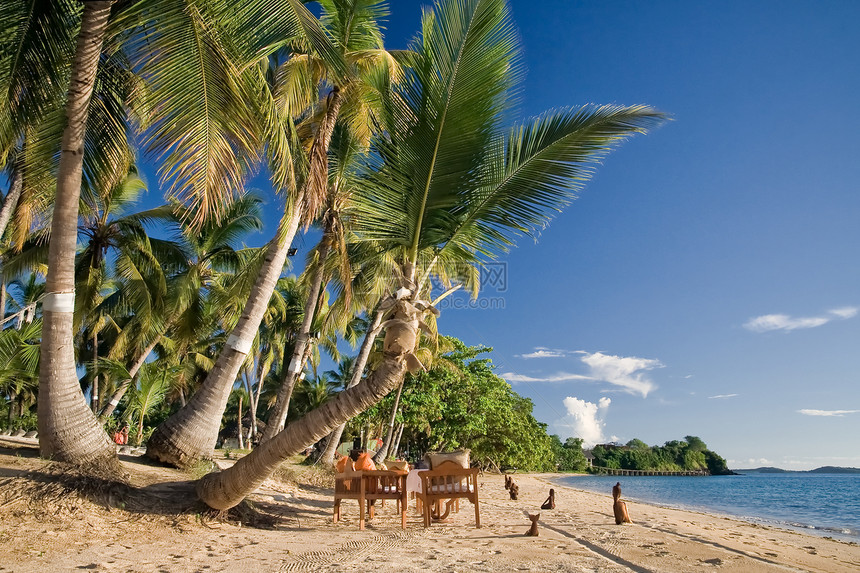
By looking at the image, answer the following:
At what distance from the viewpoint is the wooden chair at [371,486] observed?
21.1ft

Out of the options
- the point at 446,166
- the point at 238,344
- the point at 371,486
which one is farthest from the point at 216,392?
the point at 446,166

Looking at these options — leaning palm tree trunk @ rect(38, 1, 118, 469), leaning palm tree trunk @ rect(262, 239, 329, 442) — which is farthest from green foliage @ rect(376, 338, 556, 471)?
leaning palm tree trunk @ rect(38, 1, 118, 469)

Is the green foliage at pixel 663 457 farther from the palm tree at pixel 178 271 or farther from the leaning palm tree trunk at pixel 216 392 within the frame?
the leaning palm tree trunk at pixel 216 392

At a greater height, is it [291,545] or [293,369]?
[293,369]

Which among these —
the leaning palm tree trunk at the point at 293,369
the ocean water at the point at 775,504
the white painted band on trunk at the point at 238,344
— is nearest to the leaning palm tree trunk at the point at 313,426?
the white painted band on trunk at the point at 238,344

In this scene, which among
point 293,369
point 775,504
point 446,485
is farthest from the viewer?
point 775,504

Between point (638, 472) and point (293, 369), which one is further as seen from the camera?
point (638, 472)

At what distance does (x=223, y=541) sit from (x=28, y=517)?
1.69 meters

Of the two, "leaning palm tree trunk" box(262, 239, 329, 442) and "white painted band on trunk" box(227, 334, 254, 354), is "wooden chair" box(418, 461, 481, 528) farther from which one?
"leaning palm tree trunk" box(262, 239, 329, 442)

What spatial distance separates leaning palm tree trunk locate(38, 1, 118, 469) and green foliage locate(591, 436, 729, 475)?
108 m

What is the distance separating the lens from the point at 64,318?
569 centimetres

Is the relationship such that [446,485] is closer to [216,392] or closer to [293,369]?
[216,392]

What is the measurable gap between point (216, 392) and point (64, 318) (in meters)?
2.25

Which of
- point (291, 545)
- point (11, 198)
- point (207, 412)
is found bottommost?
point (291, 545)
